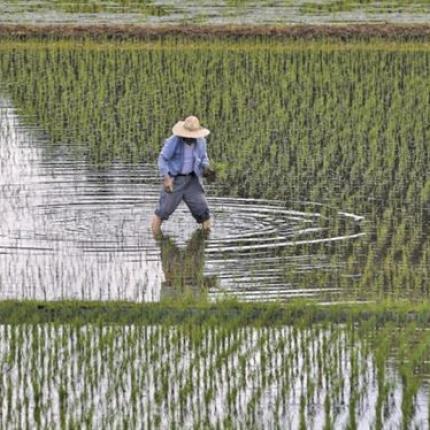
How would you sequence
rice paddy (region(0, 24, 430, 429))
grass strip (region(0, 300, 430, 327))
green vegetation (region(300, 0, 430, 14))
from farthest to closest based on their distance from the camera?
1. green vegetation (region(300, 0, 430, 14))
2. grass strip (region(0, 300, 430, 327))
3. rice paddy (region(0, 24, 430, 429))

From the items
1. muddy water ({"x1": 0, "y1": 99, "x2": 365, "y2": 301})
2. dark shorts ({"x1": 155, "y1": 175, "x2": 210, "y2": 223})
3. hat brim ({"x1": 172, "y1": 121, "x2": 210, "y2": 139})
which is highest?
hat brim ({"x1": 172, "y1": 121, "x2": 210, "y2": 139})

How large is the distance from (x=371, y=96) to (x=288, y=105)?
95 centimetres

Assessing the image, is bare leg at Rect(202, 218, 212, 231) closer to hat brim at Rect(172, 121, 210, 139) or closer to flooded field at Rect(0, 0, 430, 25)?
hat brim at Rect(172, 121, 210, 139)

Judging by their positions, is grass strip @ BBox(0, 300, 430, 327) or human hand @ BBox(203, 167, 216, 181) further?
human hand @ BBox(203, 167, 216, 181)

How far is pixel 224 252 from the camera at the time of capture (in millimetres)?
9211

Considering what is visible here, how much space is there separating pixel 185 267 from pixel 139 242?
72cm

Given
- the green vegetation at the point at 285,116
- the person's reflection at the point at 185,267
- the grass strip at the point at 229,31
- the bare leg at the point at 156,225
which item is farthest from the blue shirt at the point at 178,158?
the grass strip at the point at 229,31

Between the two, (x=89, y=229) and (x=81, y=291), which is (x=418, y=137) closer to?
(x=89, y=229)

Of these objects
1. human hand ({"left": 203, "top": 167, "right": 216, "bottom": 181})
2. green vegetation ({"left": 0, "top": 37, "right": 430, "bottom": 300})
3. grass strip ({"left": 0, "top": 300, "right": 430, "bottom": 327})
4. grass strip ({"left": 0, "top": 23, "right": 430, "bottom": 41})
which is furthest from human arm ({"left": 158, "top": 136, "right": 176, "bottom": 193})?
grass strip ({"left": 0, "top": 23, "right": 430, "bottom": 41})

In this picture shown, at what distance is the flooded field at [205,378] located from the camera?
6117mm

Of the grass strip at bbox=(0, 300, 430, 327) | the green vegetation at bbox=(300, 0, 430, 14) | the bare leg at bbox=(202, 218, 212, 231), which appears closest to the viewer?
the grass strip at bbox=(0, 300, 430, 327)

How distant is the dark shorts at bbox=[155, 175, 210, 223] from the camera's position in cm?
962

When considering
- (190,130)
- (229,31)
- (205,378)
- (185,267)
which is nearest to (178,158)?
(190,130)

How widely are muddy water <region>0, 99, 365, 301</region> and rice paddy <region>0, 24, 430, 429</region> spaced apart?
0.02 meters
